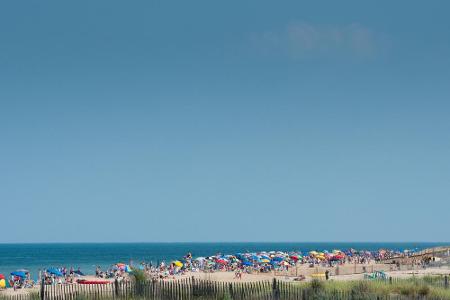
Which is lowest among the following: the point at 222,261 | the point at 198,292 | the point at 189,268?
the point at 189,268

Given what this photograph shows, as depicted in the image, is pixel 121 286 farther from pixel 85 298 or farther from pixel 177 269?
pixel 177 269

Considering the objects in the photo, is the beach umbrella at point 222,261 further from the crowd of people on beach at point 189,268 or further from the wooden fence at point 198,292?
the wooden fence at point 198,292

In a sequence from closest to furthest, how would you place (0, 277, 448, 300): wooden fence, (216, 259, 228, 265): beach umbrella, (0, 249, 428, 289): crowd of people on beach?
1. (0, 277, 448, 300): wooden fence
2. (0, 249, 428, 289): crowd of people on beach
3. (216, 259, 228, 265): beach umbrella

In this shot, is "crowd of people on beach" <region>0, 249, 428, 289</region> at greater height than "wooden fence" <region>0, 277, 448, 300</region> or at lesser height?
lesser

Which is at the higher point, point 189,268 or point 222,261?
point 222,261

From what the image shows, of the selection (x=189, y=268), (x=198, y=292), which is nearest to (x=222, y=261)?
(x=189, y=268)

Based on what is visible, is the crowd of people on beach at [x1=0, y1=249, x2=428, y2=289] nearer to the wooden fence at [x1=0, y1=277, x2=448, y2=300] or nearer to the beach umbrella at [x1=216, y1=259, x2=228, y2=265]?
the beach umbrella at [x1=216, y1=259, x2=228, y2=265]

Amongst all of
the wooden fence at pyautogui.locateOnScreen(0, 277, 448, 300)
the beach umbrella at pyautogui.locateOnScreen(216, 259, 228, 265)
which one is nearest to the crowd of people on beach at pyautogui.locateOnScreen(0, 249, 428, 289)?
the beach umbrella at pyautogui.locateOnScreen(216, 259, 228, 265)

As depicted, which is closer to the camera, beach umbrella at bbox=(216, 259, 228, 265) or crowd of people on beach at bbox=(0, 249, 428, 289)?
crowd of people on beach at bbox=(0, 249, 428, 289)

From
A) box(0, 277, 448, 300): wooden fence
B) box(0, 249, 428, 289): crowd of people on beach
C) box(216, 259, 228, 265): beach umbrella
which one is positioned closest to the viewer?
box(0, 277, 448, 300): wooden fence

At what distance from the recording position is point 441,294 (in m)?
24.0

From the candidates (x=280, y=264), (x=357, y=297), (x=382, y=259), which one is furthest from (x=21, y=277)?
(x=382, y=259)

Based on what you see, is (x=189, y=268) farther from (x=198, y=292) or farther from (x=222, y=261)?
(x=198, y=292)

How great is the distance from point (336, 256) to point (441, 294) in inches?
2233
